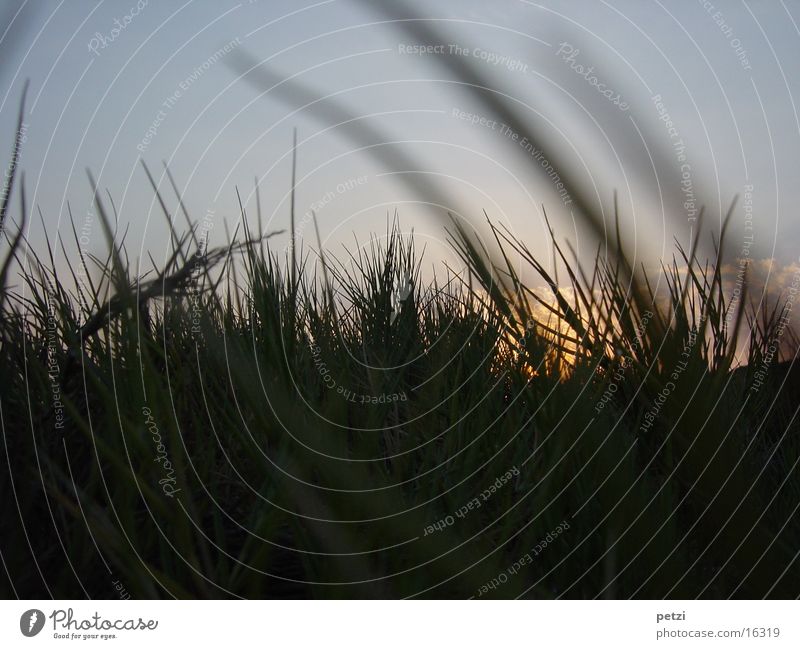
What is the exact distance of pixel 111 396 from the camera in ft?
2.10

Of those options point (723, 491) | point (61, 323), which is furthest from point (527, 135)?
point (61, 323)

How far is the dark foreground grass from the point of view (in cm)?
59

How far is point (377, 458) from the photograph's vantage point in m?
0.64

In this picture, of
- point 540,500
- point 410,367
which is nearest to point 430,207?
point 410,367

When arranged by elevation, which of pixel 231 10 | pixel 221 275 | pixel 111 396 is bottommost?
pixel 111 396

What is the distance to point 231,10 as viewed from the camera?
84 cm

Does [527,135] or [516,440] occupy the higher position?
[527,135]

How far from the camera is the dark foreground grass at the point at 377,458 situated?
59cm

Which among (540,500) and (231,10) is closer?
(540,500)

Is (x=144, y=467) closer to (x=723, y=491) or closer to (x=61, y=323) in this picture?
(x=61, y=323)

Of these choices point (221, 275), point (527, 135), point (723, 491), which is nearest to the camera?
point (527, 135)
